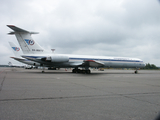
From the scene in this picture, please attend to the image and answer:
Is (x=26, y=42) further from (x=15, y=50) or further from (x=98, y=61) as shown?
(x=15, y=50)

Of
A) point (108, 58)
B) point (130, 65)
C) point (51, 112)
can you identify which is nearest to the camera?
point (51, 112)

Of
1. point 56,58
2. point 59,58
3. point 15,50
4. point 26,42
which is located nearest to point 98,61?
point 59,58

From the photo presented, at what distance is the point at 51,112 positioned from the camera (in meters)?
3.95

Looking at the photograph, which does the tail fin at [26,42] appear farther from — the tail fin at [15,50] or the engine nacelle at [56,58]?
the tail fin at [15,50]

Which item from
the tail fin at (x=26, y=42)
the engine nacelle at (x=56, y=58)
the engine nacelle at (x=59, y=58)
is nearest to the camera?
the tail fin at (x=26, y=42)

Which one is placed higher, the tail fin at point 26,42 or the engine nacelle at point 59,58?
the tail fin at point 26,42

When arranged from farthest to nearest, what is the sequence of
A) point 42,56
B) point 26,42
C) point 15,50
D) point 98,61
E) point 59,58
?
point 15,50
point 98,61
point 59,58
point 42,56
point 26,42

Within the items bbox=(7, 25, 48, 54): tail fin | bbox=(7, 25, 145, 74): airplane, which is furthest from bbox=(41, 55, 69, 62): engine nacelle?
bbox=(7, 25, 48, 54): tail fin

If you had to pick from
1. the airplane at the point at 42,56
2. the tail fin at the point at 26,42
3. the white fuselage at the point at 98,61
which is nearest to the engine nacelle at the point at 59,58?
the airplane at the point at 42,56

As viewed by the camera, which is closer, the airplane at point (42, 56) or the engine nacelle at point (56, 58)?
the airplane at point (42, 56)

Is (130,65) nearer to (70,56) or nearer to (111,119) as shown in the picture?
(70,56)

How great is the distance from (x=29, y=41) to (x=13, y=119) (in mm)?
20431

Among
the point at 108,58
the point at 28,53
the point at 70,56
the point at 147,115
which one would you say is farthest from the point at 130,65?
the point at 147,115

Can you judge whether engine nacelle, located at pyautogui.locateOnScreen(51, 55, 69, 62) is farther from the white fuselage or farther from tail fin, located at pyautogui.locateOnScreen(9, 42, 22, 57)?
tail fin, located at pyautogui.locateOnScreen(9, 42, 22, 57)
